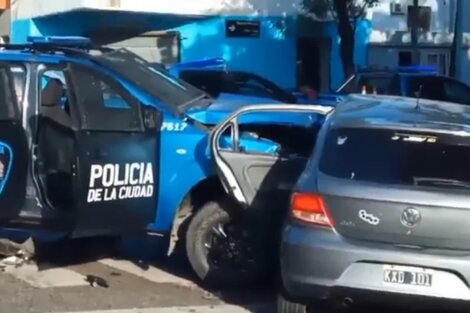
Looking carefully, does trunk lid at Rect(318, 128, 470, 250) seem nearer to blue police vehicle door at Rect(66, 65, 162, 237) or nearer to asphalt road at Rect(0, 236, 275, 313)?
asphalt road at Rect(0, 236, 275, 313)

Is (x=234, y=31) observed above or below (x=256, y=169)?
below

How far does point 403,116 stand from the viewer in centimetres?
818

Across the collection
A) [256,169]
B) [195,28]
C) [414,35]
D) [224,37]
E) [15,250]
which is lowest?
[224,37]

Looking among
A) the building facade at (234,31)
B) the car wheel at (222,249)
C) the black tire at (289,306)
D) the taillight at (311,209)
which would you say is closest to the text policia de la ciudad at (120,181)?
the car wheel at (222,249)

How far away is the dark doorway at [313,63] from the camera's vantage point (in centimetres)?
3281

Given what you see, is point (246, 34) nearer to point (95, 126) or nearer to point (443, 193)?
point (95, 126)

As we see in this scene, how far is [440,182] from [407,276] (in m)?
0.65

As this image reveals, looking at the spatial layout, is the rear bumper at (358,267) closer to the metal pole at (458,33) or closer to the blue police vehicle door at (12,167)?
the blue police vehicle door at (12,167)

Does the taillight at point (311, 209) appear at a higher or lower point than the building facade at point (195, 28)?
higher

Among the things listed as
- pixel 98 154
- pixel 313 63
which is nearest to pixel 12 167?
pixel 98 154

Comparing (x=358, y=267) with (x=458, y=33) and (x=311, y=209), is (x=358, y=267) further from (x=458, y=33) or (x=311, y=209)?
(x=458, y=33)

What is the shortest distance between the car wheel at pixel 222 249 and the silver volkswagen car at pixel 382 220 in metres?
1.64

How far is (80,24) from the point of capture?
30.9 meters

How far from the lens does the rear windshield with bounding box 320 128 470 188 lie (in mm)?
7734
